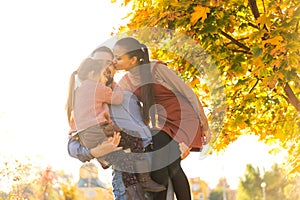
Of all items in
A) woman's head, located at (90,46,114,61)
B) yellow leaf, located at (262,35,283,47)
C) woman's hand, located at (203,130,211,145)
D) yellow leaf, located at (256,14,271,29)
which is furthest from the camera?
yellow leaf, located at (256,14,271,29)

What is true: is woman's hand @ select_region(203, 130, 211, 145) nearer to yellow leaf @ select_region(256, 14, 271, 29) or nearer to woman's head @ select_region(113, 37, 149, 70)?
woman's head @ select_region(113, 37, 149, 70)

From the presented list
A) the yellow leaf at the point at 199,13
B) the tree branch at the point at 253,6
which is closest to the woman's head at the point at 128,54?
the yellow leaf at the point at 199,13

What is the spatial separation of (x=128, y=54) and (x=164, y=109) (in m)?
0.37

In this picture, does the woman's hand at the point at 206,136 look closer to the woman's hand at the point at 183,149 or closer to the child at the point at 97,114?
the woman's hand at the point at 183,149

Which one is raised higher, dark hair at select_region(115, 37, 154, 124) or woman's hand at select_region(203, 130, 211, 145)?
dark hair at select_region(115, 37, 154, 124)

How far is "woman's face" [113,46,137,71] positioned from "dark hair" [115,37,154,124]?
0.7 inches

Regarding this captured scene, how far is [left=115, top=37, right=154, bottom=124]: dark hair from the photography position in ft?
10.9

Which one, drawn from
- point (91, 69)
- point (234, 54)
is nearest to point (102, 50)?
point (91, 69)

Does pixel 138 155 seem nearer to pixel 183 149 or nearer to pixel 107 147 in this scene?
pixel 107 147

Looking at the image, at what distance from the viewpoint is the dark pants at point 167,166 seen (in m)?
3.22

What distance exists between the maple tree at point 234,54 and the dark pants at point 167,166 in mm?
1249

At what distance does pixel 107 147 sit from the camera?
10.2ft

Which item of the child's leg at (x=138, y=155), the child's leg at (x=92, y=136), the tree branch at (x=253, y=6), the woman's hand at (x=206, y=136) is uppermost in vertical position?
the tree branch at (x=253, y=6)

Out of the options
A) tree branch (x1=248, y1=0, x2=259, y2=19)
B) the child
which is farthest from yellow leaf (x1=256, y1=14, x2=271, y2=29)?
the child
